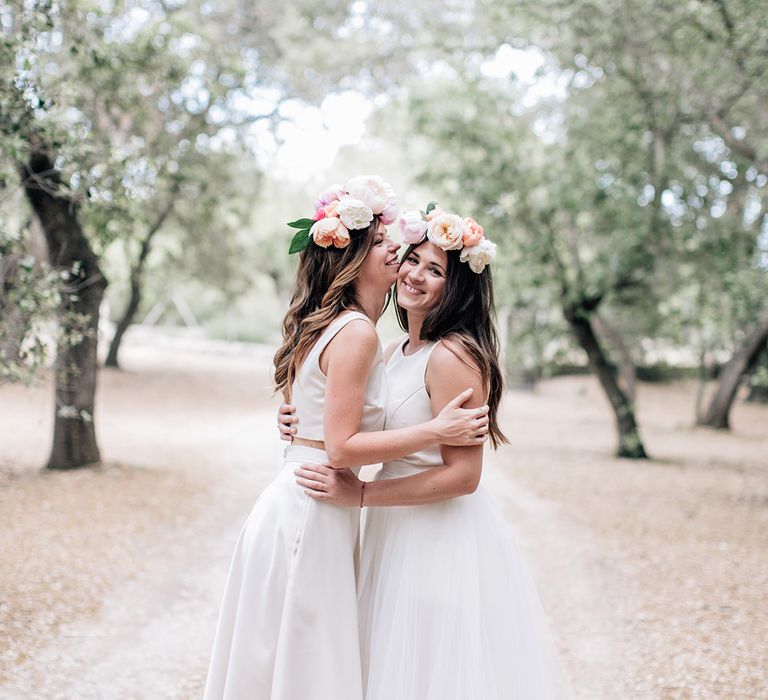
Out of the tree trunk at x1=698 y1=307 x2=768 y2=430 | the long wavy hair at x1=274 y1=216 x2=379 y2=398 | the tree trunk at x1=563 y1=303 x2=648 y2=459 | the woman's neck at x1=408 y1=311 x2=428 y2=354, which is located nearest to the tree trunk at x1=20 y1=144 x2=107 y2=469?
the long wavy hair at x1=274 y1=216 x2=379 y2=398

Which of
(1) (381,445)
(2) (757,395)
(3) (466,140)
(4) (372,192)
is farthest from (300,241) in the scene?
(2) (757,395)

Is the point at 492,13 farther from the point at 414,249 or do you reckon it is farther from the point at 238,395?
the point at 238,395

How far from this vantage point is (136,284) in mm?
18141

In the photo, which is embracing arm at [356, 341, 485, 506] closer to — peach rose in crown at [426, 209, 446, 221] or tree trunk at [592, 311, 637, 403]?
peach rose in crown at [426, 209, 446, 221]

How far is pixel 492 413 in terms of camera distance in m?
2.82

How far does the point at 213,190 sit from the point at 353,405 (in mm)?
14267

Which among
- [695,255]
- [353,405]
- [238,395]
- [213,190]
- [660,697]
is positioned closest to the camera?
[353,405]

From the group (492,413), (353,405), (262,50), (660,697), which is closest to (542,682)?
(492,413)

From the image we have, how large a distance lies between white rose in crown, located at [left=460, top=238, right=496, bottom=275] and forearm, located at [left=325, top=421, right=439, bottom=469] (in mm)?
577

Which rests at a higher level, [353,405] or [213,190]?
[213,190]

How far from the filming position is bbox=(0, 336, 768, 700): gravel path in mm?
4379

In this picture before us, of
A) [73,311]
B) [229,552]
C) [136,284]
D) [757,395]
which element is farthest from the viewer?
[757,395]

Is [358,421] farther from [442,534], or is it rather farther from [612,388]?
[612,388]

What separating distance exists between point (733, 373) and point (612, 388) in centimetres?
479
